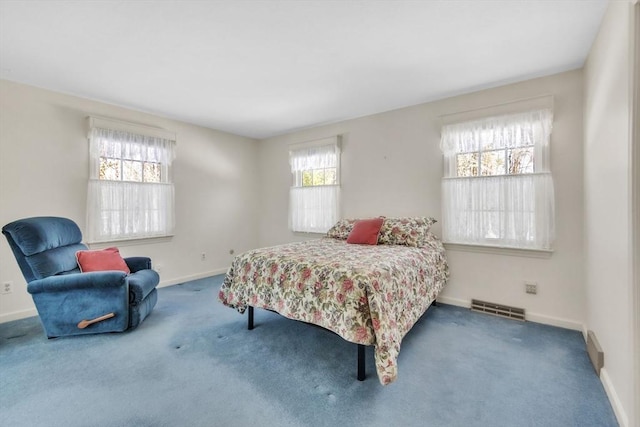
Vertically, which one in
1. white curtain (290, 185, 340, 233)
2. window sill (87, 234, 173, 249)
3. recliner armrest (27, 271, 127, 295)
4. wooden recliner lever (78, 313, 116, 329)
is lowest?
wooden recliner lever (78, 313, 116, 329)

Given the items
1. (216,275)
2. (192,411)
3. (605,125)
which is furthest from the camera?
(216,275)

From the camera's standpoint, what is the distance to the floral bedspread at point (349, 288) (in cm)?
174

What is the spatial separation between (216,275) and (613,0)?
200 inches

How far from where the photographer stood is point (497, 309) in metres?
2.93

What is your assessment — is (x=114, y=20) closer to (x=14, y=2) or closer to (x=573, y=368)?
(x=14, y=2)

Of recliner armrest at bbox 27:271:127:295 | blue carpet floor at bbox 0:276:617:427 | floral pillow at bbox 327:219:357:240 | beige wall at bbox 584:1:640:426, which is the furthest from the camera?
floral pillow at bbox 327:219:357:240

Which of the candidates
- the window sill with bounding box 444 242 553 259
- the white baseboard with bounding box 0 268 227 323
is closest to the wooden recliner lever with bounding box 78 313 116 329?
the white baseboard with bounding box 0 268 227 323

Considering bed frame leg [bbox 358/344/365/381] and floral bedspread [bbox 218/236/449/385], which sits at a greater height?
floral bedspread [bbox 218/236/449/385]

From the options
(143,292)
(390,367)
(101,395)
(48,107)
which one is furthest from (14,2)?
(390,367)

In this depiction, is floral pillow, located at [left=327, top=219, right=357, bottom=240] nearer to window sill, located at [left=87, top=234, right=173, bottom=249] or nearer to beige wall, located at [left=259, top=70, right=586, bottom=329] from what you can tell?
beige wall, located at [left=259, top=70, right=586, bottom=329]

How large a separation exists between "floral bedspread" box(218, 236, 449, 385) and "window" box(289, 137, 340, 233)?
1.47 m

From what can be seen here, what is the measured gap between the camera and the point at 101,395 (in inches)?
66.1

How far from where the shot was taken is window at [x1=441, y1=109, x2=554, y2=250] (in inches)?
105

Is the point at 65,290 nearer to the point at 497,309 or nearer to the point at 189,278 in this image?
the point at 189,278
